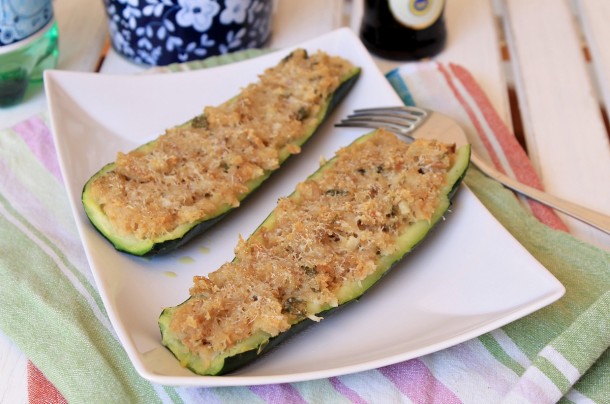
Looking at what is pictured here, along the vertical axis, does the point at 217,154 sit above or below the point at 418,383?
above

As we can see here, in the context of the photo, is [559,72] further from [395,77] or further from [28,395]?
[28,395]

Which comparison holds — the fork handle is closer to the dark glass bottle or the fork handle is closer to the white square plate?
the white square plate

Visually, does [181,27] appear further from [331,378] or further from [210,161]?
[331,378]

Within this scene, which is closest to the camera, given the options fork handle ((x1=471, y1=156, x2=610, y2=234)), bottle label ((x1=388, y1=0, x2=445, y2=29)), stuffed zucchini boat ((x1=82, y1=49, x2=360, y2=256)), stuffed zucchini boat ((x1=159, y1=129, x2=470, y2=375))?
stuffed zucchini boat ((x1=159, y1=129, x2=470, y2=375))

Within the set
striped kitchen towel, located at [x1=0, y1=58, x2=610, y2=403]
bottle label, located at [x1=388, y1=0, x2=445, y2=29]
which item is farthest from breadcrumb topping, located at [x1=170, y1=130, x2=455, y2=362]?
bottle label, located at [x1=388, y1=0, x2=445, y2=29]

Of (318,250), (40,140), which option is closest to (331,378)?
(318,250)

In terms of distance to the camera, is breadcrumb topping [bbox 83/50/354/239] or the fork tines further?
the fork tines

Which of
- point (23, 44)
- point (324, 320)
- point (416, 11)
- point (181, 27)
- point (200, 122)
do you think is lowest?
point (324, 320)
